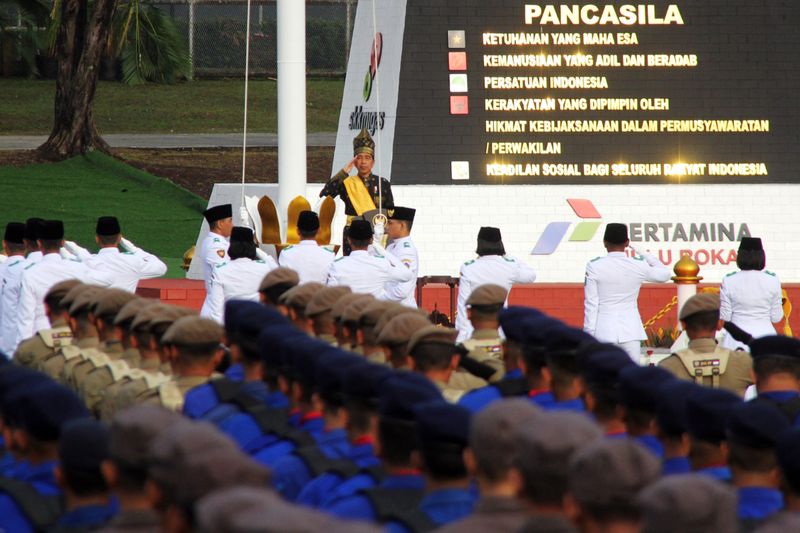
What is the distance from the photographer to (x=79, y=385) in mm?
7875

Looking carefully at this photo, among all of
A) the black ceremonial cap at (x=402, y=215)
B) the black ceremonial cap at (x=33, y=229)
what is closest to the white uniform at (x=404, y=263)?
Result: the black ceremonial cap at (x=402, y=215)

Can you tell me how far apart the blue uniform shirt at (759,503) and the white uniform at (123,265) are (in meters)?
7.81

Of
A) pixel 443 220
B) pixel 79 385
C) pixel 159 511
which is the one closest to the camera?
pixel 159 511

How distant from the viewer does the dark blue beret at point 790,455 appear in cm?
435

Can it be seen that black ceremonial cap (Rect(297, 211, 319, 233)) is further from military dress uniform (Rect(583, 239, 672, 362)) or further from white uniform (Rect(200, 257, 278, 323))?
military dress uniform (Rect(583, 239, 672, 362))

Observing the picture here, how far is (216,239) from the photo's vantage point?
12.4 m

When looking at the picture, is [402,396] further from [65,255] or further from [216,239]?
[216,239]

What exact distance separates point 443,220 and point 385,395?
11.4 m

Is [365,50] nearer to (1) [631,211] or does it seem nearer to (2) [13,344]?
(1) [631,211]

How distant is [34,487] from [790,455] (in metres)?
2.35

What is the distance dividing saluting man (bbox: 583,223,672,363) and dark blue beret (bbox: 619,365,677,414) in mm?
6165

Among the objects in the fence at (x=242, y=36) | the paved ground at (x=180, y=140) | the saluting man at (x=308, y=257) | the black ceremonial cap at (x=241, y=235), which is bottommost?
the saluting man at (x=308, y=257)

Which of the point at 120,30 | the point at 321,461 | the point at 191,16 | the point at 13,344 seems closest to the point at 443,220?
the point at 13,344

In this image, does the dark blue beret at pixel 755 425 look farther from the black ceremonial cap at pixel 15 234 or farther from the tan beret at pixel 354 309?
the black ceremonial cap at pixel 15 234
